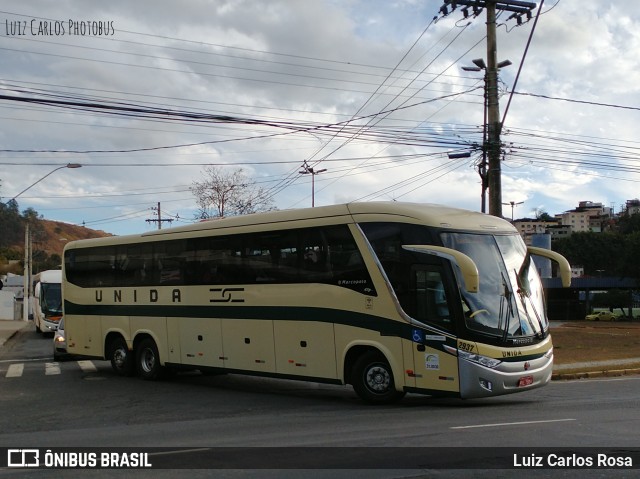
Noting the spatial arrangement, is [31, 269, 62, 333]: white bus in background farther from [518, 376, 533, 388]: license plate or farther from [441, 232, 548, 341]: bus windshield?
[518, 376, 533, 388]: license plate

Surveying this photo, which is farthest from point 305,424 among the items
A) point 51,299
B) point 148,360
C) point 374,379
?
point 51,299

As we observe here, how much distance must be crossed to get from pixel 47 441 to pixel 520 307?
7.54m

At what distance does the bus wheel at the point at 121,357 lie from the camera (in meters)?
16.9

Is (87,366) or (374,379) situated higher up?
(374,379)

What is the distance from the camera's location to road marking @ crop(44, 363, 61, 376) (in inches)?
722

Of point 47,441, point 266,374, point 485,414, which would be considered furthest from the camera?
point 266,374

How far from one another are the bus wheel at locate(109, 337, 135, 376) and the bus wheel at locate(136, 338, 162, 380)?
9.8 inches

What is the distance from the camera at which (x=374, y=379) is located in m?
11.7

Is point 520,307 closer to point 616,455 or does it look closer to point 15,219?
point 616,455

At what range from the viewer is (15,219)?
458 feet

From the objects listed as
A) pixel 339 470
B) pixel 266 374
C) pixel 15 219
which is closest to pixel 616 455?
pixel 339 470

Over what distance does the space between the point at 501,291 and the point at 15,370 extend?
47.7ft

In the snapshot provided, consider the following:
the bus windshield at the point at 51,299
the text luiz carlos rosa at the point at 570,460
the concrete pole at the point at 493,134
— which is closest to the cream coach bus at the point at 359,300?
the text luiz carlos rosa at the point at 570,460

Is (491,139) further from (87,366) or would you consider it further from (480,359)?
(87,366)
